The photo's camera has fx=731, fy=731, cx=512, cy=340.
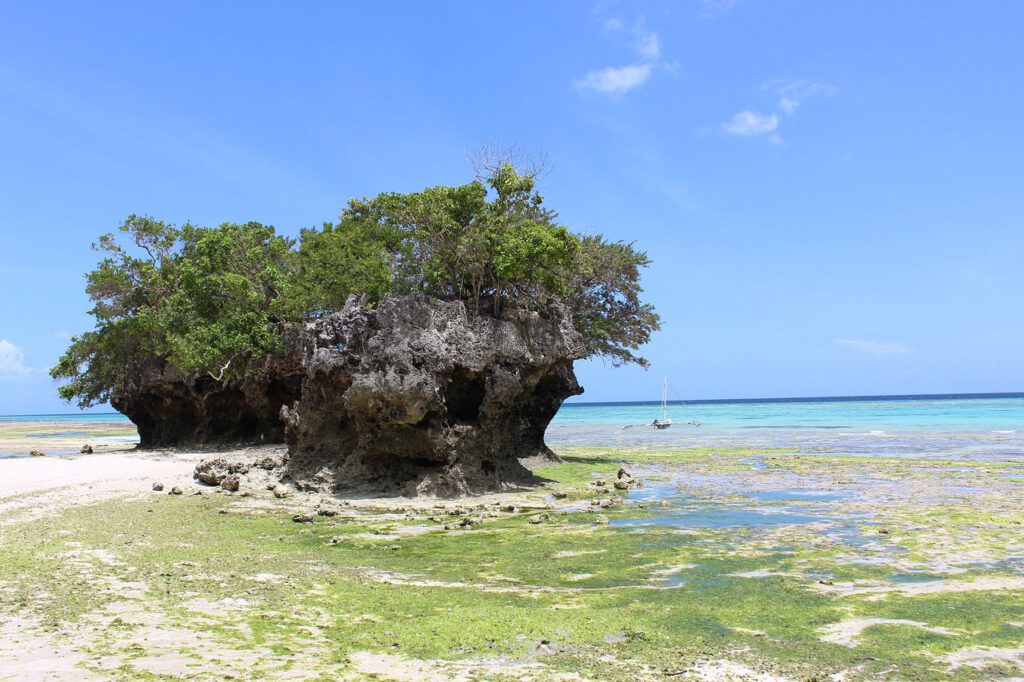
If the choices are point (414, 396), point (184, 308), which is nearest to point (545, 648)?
point (414, 396)

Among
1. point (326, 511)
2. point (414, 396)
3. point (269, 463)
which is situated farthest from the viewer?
point (269, 463)

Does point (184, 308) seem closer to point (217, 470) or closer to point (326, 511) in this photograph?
point (217, 470)

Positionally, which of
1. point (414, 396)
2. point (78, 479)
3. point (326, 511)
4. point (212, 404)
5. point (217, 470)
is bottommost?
point (326, 511)

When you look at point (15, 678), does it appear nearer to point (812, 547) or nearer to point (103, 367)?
point (812, 547)

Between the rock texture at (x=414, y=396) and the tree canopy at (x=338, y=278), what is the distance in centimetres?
148

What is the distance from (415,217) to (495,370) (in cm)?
448

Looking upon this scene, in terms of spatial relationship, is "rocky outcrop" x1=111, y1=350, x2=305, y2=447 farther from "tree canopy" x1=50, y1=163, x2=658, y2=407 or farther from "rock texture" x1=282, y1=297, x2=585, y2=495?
"rock texture" x1=282, y1=297, x2=585, y2=495

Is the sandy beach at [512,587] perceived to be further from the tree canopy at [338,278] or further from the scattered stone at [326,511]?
the tree canopy at [338,278]

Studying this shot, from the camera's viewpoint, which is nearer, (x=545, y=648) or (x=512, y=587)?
(x=545, y=648)

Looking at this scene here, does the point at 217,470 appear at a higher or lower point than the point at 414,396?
→ lower

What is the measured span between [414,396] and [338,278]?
640 cm

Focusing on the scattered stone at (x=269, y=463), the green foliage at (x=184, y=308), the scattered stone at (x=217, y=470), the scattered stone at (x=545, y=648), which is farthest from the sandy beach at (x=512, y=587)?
the green foliage at (x=184, y=308)

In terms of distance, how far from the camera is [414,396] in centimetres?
1605

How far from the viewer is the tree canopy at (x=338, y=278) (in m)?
18.5
